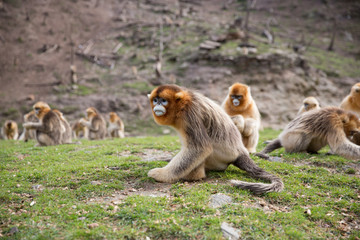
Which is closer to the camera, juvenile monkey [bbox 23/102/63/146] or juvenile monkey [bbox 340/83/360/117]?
juvenile monkey [bbox 340/83/360/117]

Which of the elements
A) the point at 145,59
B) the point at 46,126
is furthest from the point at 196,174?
the point at 145,59

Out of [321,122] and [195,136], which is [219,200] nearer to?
[195,136]

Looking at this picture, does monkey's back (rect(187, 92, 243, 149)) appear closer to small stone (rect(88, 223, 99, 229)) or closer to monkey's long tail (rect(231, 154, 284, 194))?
monkey's long tail (rect(231, 154, 284, 194))

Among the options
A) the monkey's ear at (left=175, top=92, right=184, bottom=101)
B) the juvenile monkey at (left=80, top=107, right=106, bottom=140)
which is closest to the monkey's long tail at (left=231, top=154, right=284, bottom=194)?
the monkey's ear at (left=175, top=92, right=184, bottom=101)

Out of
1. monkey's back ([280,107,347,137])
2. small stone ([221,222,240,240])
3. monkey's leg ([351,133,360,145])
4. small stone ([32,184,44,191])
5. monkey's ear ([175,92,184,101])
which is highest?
monkey's ear ([175,92,184,101])

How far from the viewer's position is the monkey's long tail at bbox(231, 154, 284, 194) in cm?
525

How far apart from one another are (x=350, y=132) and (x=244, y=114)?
3152 mm

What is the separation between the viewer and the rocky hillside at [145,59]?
24.1 m

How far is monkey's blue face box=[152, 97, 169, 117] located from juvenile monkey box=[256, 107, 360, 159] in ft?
13.5

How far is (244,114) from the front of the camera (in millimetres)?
8891

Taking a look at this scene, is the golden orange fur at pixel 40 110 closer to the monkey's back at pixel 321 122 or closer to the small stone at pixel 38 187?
the small stone at pixel 38 187

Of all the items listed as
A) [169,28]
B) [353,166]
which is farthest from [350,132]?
[169,28]

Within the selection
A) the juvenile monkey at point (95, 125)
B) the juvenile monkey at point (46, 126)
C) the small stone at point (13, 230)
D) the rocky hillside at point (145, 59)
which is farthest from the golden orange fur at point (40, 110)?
the rocky hillside at point (145, 59)

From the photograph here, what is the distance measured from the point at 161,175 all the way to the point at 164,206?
1.04m
